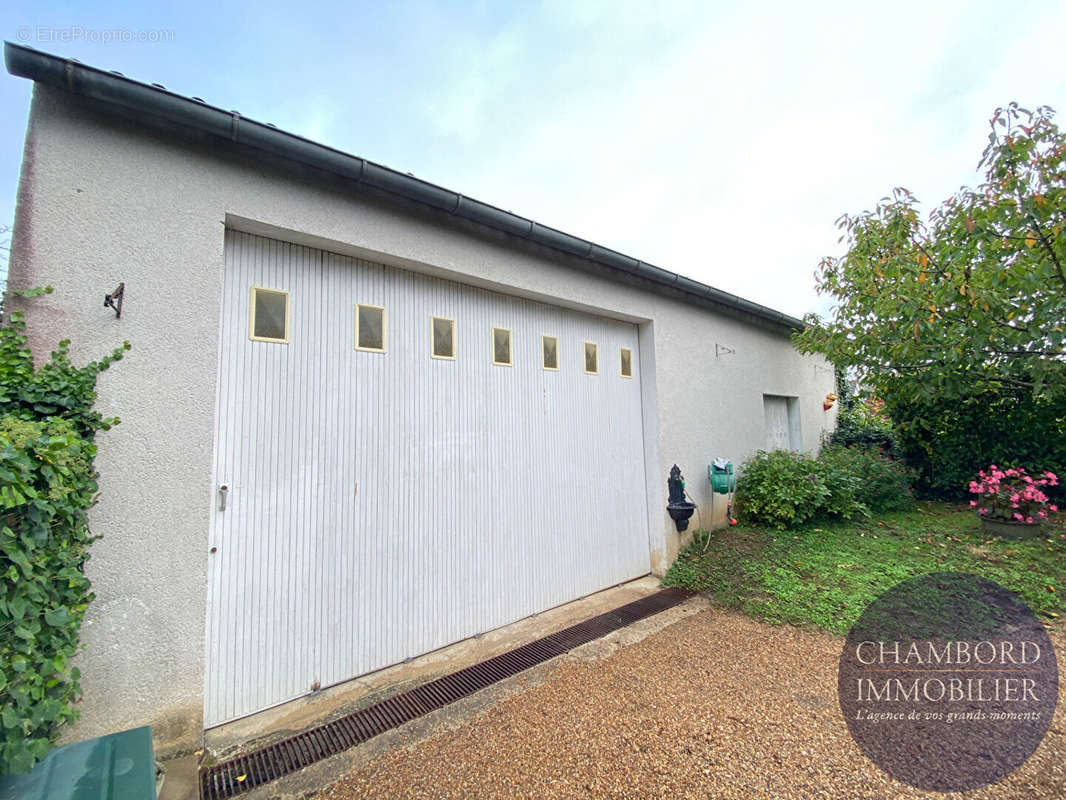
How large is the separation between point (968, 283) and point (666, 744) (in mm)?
5722

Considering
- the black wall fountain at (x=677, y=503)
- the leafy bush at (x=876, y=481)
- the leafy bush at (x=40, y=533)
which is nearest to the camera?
the leafy bush at (x=40, y=533)

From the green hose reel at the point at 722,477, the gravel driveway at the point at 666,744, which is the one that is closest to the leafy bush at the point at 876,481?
the green hose reel at the point at 722,477

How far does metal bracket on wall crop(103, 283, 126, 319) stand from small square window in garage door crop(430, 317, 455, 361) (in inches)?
76.8

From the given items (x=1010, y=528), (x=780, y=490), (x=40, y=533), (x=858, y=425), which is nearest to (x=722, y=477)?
(x=780, y=490)

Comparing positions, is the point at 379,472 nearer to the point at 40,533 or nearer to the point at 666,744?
the point at 40,533

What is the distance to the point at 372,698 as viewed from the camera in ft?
9.43

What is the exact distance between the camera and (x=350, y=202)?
10.2 ft

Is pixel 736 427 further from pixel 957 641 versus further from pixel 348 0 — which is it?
pixel 348 0

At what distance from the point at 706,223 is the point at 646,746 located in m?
8.64

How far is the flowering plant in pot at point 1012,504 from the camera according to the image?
196 inches

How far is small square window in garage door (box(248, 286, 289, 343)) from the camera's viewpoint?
113 inches

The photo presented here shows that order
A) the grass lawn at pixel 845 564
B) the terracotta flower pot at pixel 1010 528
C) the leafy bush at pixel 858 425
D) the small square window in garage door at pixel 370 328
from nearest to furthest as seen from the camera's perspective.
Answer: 1. the small square window in garage door at pixel 370 328
2. the grass lawn at pixel 845 564
3. the terracotta flower pot at pixel 1010 528
4. the leafy bush at pixel 858 425

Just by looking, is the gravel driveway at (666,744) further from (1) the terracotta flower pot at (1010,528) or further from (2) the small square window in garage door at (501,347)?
(2) the small square window in garage door at (501,347)

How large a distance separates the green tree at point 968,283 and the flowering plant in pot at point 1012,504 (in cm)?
116
